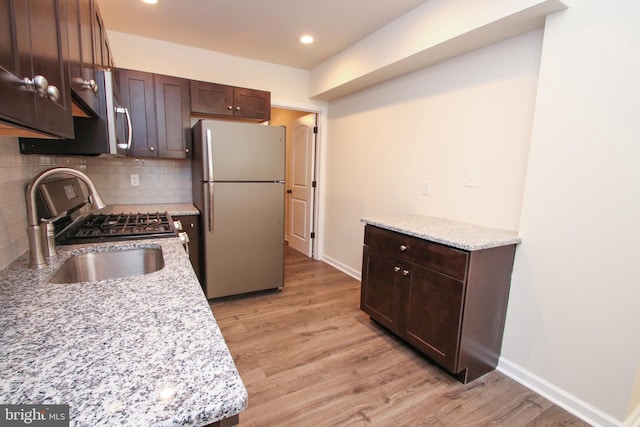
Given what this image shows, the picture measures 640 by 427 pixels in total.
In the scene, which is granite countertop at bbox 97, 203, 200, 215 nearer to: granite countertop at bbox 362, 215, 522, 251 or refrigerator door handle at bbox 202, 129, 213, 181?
refrigerator door handle at bbox 202, 129, 213, 181

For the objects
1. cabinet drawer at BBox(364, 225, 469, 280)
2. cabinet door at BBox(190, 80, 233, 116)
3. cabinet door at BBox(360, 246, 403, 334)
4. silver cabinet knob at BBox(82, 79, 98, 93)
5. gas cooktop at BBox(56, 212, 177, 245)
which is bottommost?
cabinet door at BBox(360, 246, 403, 334)

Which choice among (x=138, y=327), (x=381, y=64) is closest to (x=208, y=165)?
(x=381, y=64)

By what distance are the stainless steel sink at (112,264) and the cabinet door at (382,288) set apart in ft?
5.11

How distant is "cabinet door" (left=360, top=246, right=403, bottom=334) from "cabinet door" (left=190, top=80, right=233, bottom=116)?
6.76 ft

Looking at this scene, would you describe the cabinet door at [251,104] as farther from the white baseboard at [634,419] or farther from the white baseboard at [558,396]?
the white baseboard at [634,419]

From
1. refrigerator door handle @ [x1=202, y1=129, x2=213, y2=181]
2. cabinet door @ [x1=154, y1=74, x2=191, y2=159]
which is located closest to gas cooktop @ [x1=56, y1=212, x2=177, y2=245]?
refrigerator door handle @ [x1=202, y1=129, x2=213, y2=181]

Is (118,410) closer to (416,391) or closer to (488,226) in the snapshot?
(416,391)

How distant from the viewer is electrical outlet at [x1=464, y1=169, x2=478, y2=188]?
2348 mm

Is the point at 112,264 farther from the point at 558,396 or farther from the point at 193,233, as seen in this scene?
the point at 558,396

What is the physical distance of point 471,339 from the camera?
75.0 inches

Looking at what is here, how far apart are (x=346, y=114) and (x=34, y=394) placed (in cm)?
373

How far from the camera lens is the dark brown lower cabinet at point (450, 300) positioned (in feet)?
6.02

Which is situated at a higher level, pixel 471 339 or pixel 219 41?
pixel 219 41

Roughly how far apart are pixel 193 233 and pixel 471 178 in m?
2.48
